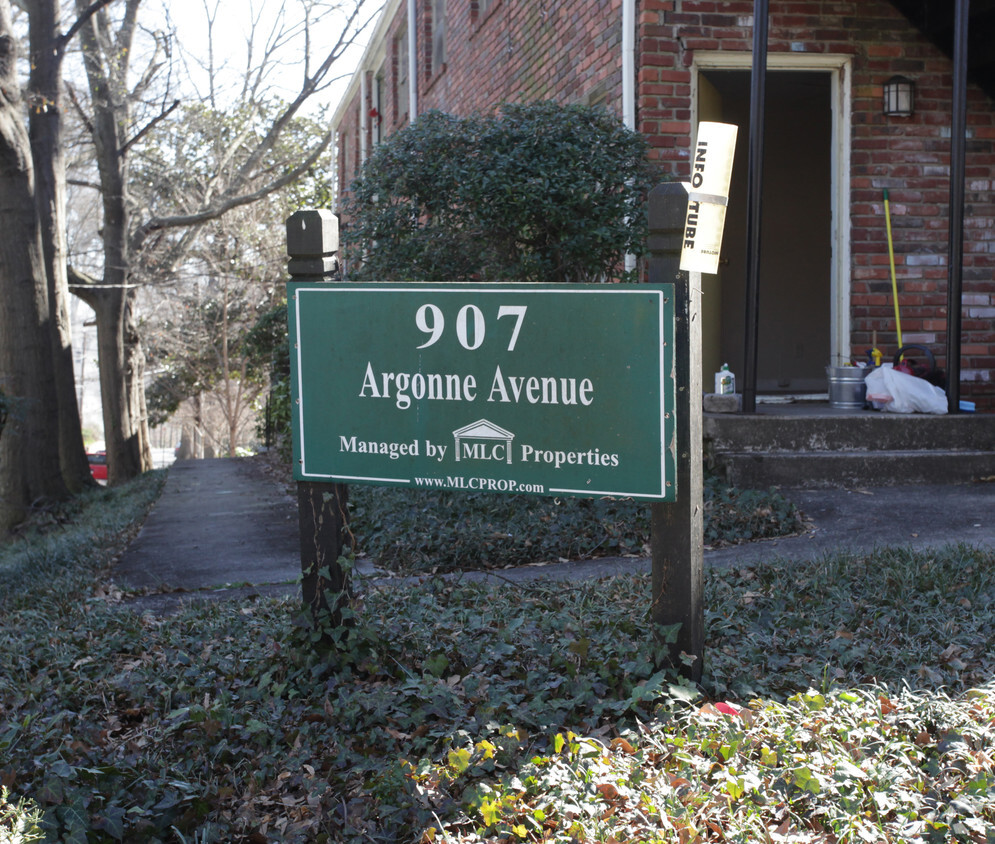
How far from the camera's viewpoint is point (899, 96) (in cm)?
827

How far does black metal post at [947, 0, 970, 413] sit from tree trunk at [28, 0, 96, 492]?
968cm

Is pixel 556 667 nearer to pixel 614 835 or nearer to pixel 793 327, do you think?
pixel 614 835

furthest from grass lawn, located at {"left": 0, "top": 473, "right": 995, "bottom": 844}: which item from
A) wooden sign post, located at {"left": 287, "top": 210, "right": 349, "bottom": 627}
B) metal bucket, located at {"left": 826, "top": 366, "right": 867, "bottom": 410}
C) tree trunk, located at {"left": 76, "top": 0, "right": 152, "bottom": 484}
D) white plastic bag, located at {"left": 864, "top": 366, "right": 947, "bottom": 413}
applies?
tree trunk, located at {"left": 76, "top": 0, "right": 152, "bottom": 484}

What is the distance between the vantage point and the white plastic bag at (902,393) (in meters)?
7.41

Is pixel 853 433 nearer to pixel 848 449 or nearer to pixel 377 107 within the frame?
pixel 848 449

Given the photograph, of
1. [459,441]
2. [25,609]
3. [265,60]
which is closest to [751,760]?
[459,441]

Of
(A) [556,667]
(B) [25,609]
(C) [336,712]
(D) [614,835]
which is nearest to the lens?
(D) [614,835]

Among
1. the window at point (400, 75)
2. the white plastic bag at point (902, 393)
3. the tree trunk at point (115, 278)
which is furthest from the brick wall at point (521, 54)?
the tree trunk at point (115, 278)

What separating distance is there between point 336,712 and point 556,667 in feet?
2.56

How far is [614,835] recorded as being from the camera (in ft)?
8.23

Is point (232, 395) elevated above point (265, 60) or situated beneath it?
situated beneath

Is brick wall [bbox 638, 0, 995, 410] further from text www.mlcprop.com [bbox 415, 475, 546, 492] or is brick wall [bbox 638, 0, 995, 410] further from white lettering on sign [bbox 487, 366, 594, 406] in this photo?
text www.mlcprop.com [bbox 415, 475, 546, 492]

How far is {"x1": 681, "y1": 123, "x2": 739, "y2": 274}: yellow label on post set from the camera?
3.16 m

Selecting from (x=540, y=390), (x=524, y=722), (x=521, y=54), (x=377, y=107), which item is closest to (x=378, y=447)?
(x=540, y=390)
